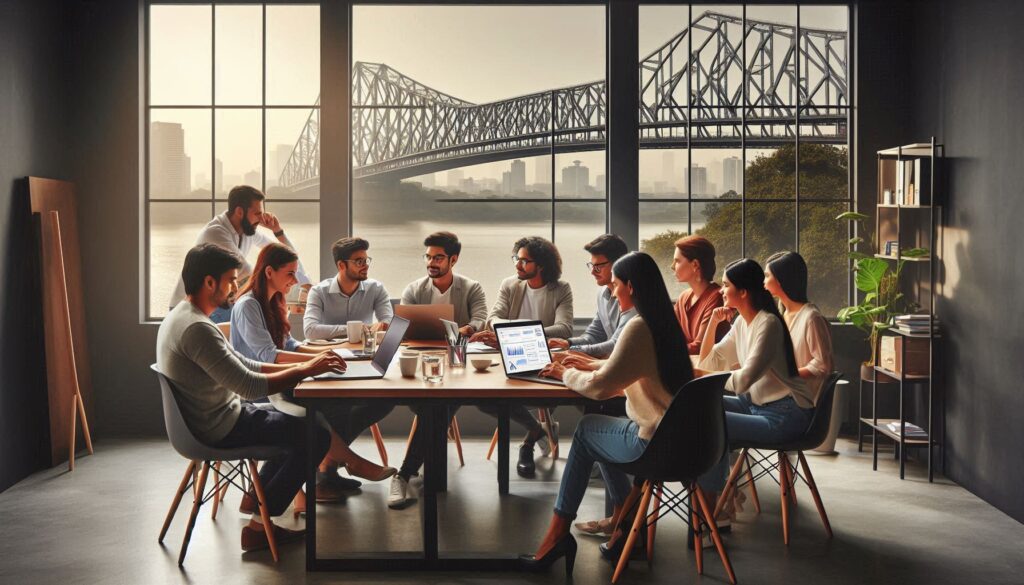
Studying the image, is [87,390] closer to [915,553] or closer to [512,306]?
[512,306]

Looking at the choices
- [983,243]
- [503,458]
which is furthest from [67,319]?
[983,243]

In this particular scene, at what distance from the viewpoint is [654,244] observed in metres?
26.1

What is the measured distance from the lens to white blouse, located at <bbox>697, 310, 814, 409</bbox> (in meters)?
3.74

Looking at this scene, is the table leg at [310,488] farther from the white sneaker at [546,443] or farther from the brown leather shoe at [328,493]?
the white sneaker at [546,443]

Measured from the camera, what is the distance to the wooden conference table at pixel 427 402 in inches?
138

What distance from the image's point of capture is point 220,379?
11.7 feet

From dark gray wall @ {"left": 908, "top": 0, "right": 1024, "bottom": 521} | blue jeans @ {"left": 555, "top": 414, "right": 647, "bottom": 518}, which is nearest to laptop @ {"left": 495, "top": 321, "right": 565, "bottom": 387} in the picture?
blue jeans @ {"left": 555, "top": 414, "right": 647, "bottom": 518}

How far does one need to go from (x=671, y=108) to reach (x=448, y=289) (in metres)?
2.52

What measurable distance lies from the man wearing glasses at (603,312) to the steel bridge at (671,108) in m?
1.50

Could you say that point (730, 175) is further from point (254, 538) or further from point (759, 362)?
point (254, 538)

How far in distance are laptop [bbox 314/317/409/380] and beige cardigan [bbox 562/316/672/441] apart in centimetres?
Result: 90

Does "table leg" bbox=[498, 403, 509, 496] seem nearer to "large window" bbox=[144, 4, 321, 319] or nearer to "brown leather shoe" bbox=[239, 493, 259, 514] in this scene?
"brown leather shoe" bbox=[239, 493, 259, 514]

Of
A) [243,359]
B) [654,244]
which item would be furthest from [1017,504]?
[654,244]

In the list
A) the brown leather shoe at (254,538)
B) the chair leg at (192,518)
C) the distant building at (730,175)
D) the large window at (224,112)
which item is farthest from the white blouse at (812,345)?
the large window at (224,112)
